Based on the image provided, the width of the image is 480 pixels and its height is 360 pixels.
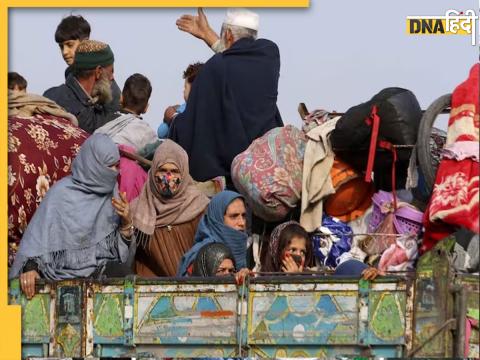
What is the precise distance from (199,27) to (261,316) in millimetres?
2503

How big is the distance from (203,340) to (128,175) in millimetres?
1602

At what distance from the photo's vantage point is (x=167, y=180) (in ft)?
30.9

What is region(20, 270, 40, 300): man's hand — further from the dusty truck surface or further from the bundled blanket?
the bundled blanket

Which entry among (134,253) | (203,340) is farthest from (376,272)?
(134,253)

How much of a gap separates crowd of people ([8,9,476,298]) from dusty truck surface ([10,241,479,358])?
0.19m

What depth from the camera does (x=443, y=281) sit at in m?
8.07

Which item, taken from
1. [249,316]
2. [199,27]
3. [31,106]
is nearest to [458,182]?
[249,316]

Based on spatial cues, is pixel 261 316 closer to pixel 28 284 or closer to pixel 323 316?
pixel 323 316

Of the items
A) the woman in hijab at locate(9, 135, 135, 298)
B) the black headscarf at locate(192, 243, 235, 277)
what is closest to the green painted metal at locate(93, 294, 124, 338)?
the woman in hijab at locate(9, 135, 135, 298)

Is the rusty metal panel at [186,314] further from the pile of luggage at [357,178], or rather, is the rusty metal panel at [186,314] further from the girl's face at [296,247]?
the pile of luggage at [357,178]

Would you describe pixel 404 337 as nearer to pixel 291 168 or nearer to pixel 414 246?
pixel 414 246

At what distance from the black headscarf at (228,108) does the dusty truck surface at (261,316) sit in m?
1.38

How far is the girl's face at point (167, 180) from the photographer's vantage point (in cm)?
942

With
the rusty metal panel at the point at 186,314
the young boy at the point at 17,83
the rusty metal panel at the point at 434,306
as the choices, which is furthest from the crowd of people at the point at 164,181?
the rusty metal panel at the point at 434,306
